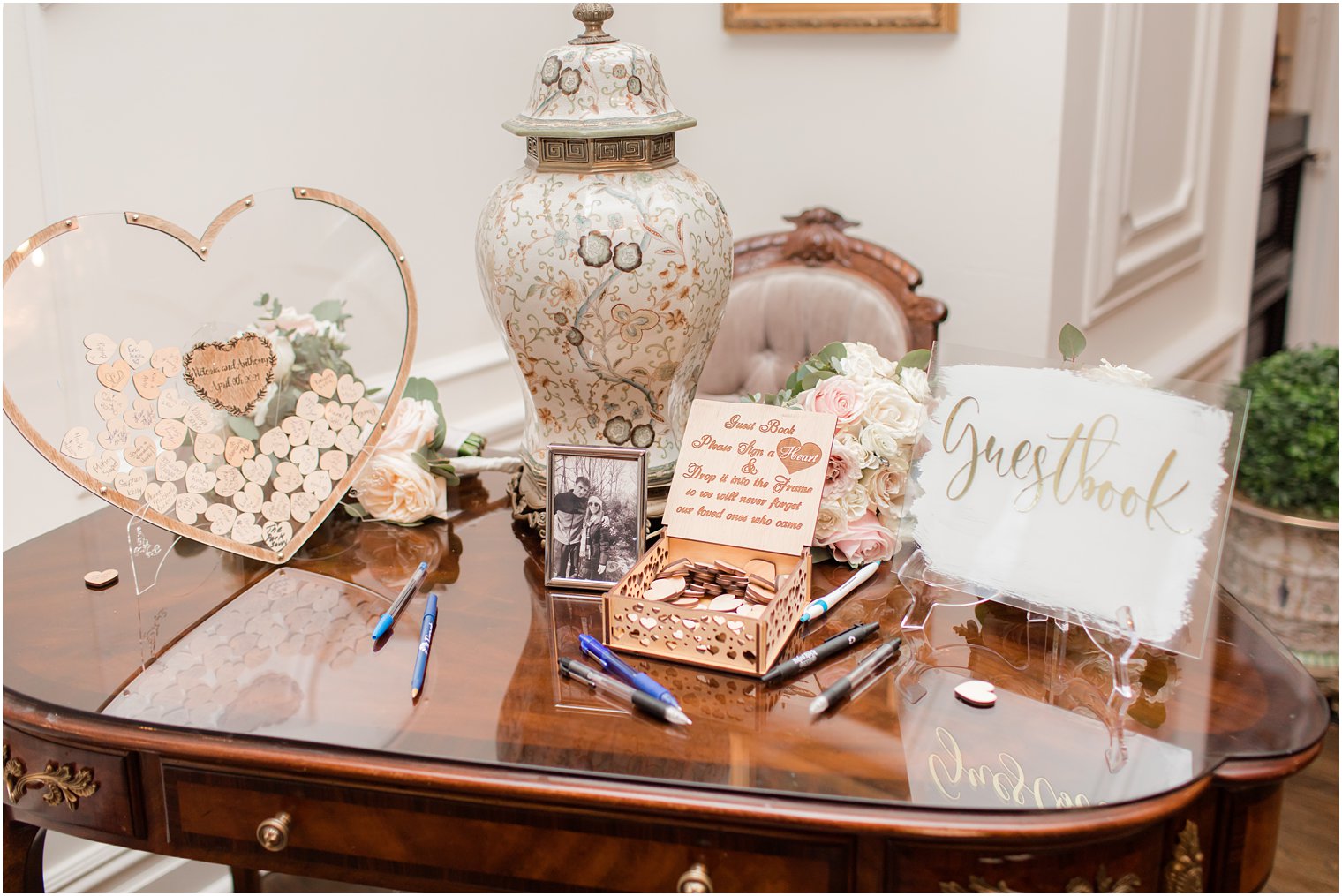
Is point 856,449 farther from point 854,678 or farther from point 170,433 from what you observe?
point 170,433

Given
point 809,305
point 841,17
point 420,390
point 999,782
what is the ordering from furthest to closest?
point 841,17 < point 809,305 < point 420,390 < point 999,782

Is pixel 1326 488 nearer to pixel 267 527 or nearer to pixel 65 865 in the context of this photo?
pixel 267 527

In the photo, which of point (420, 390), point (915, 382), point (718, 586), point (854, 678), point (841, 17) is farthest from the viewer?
point (841, 17)

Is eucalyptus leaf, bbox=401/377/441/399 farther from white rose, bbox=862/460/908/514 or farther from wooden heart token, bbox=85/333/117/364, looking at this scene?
white rose, bbox=862/460/908/514

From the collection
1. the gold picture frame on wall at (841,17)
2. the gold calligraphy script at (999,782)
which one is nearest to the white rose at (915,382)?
the gold calligraphy script at (999,782)

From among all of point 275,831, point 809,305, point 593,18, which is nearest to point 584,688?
point 275,831

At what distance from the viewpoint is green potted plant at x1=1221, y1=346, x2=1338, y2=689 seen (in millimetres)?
2143

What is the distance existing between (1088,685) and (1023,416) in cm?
22

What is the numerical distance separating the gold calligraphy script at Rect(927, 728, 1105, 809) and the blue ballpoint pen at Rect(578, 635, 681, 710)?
0.63 ft

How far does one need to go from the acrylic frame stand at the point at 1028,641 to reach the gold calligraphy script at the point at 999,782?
0.18 feet

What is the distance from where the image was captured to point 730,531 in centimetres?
98

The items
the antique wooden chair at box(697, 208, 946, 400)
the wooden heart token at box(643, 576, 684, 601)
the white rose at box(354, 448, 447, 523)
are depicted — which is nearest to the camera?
the wooden heart token at box(643, 576, 684, 601)

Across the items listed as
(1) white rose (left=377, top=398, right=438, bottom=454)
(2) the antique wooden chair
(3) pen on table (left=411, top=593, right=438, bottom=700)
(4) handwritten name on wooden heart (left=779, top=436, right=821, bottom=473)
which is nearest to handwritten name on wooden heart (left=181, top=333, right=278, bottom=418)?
(1) white rose (left=377, top=398, right=438, bottom=454)

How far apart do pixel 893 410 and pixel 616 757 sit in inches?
17.0
